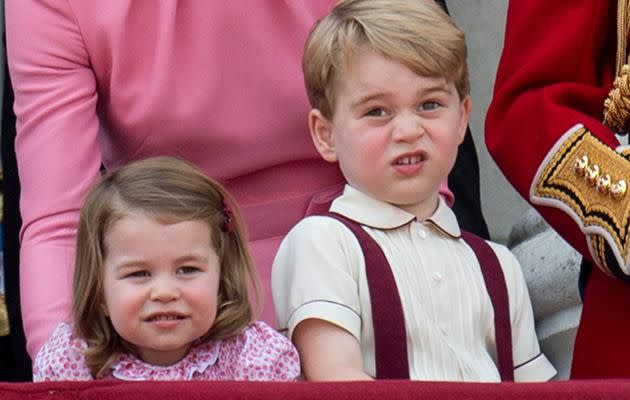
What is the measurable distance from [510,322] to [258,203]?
0.50 m

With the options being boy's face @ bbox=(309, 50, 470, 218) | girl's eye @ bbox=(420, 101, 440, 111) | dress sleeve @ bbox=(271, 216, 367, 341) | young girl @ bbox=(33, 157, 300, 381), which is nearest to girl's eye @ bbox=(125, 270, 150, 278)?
young girl @ bbox=(33, 157, 300, 381)

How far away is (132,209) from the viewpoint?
263cm

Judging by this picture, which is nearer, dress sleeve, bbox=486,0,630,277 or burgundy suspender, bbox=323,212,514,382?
dress sleeve, bbox=486,0,630,277

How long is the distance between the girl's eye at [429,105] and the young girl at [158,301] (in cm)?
33

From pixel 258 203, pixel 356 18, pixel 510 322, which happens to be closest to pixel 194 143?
pixel 258 203

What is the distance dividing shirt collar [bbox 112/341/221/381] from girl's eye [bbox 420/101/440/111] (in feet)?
1.48

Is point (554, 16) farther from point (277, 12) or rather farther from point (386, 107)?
point (277, 12)

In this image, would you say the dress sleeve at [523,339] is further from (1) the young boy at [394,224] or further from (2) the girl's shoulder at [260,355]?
(2) the girl's shoulder at [260,355]

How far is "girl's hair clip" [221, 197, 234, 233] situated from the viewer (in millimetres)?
2701

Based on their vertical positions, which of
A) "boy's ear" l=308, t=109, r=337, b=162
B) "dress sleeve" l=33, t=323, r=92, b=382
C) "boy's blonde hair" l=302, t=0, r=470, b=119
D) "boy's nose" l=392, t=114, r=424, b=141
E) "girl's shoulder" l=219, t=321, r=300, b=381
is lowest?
"dress sleeve" l=33, t=323, r=92, b=382

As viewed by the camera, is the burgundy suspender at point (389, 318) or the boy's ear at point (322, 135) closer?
the burgundy suspender at point (389, 318)

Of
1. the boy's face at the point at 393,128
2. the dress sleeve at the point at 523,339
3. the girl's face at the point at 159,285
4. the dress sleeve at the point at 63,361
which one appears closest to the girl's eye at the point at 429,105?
the boy's face at the point at 393,128

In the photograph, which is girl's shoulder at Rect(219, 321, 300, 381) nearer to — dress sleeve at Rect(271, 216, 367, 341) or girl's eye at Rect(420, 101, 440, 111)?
dress sleeve at Rect(271, 216, 367, 341)

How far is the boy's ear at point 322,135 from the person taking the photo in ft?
9.20
